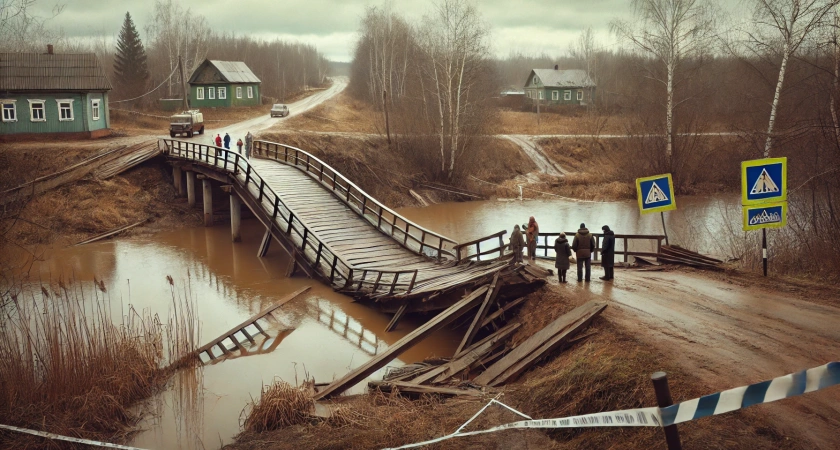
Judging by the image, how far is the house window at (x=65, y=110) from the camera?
1425 inches

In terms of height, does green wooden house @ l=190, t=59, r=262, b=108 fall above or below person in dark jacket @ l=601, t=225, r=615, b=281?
above

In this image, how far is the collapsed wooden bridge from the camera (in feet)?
52.0

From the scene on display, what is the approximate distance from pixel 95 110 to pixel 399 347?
33289 millimetres

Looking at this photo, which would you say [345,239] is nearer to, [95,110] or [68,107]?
[68,107]

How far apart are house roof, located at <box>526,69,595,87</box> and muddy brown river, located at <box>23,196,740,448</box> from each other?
44.3 metres

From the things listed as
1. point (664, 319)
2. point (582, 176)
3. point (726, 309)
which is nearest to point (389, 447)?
point (664, 319)

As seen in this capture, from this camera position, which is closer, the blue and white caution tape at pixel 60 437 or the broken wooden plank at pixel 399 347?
the blue and white caution tape at pixel 60 437

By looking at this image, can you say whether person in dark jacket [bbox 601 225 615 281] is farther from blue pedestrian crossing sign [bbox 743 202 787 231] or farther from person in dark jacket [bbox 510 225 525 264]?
blue pedestrian crossing sign [bbox 743 202 787 231]

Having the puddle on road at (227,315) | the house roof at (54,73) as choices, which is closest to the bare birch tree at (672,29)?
the puddle on road at (227,315)

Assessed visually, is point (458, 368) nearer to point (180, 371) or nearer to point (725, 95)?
point (180, 371)

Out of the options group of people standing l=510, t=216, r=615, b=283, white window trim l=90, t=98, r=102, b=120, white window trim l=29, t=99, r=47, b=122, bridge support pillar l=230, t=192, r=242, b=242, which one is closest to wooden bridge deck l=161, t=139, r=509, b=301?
group of people standing l=510, t=216, r=615, b=283

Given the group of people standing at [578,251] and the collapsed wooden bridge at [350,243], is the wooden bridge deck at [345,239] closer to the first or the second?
the collapsed wooden bridge at [350,243]

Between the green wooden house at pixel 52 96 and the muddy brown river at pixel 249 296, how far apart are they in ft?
42.2

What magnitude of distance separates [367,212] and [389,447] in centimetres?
1597
